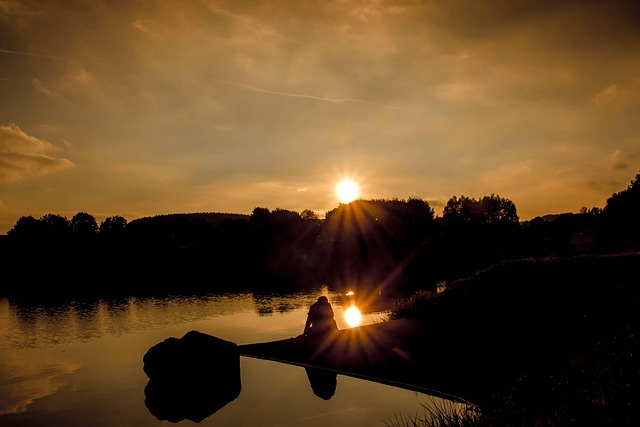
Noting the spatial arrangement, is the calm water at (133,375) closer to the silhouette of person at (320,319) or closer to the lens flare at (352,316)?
the lens flare at (352,316)

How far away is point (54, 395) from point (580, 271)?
2913 centimetres

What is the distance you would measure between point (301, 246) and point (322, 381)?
121499 millimetres

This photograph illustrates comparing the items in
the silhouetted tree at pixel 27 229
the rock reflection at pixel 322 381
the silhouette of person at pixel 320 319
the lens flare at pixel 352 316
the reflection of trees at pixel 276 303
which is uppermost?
the silhouetted tree at pixel 27 229

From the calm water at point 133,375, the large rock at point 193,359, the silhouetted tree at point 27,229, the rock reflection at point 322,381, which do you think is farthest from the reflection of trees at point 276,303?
the silhouetted tree at point 27,229

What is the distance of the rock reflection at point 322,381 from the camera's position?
1603 centimetres

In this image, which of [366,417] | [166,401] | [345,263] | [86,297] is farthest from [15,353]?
[345,263]

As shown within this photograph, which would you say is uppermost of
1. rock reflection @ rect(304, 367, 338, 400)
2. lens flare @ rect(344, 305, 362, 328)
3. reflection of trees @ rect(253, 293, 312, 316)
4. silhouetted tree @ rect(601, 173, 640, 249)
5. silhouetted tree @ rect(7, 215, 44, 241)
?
silhouetted tree @ rect(7, 215, 44, 241)

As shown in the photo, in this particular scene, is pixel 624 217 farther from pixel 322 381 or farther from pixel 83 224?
pixel 83 224

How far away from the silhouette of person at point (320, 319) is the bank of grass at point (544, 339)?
15.2 ft

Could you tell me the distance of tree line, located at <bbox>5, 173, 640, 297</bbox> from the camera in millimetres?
80500

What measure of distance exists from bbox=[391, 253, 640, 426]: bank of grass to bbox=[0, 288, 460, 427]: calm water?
7.91 ft

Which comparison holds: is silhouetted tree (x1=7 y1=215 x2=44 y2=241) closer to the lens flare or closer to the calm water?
the calm water

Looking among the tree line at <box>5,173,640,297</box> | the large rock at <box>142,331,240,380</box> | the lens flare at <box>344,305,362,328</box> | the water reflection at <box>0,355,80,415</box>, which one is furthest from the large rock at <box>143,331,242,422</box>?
the tree line at <box>5,173,640,297</box>

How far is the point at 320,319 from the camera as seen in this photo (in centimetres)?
2145
